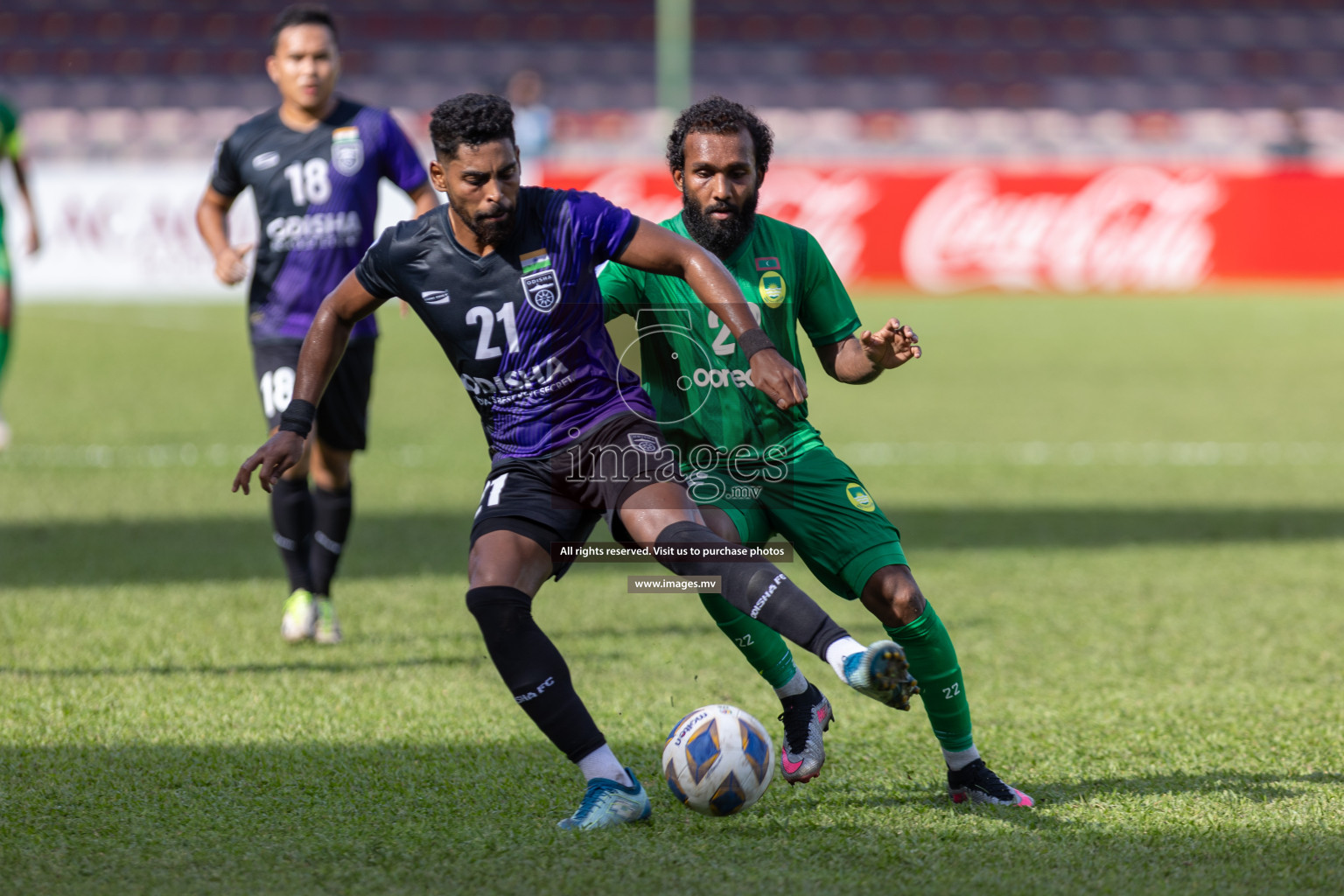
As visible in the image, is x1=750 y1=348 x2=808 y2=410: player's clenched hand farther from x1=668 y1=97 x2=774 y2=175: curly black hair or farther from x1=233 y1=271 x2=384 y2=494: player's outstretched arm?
x1=233 y1=271 x2=384 y2=494: player's outstretched arm

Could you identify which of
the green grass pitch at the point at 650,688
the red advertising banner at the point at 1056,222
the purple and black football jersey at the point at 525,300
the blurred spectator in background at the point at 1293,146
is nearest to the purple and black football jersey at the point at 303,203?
the green grass pitch at the point at 650,688

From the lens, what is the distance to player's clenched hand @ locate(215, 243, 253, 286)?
5.93m

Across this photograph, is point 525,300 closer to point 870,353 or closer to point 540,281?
point 540,281

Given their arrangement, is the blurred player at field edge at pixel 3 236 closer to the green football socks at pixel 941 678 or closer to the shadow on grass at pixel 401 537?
the shadow on grass at pixel 401 537

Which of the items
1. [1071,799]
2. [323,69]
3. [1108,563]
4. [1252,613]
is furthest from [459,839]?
[1108,563]

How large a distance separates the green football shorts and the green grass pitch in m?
0.64

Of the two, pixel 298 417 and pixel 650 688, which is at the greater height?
pixel 298 417

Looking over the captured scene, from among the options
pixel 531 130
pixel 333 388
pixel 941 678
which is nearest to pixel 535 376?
pixel 941 678

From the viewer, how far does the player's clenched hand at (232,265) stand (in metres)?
5.93

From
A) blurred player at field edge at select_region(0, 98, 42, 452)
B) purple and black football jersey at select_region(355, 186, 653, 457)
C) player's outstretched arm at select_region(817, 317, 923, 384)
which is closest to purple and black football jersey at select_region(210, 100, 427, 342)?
purple and black football jersey at select_region(355, 186, 653, 457)

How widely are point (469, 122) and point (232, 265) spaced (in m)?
2.44

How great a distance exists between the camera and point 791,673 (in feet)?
14.3

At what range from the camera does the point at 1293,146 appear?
81.8 ft

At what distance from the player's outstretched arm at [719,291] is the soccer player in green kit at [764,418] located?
0.82 feet
